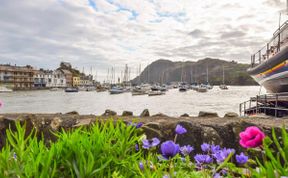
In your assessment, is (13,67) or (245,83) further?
(245,83)

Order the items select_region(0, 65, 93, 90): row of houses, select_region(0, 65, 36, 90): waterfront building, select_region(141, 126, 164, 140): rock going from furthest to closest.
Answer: select_region(0, 65, 93, 90): row of houses < select_region(0, 65, 36, 90): waterfront building < select_region(141, 126, 164, 140): rock

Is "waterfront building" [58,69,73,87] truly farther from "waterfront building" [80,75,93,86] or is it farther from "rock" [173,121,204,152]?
"rock" [173,121,204,152]

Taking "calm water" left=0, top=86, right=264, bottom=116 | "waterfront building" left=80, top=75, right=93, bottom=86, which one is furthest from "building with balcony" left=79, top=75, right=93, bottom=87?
"calm water" left=0, top=86, right=264, bottom=116

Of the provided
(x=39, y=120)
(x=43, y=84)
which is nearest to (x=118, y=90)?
(x=43, y=84)

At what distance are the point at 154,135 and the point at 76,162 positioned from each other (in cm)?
247

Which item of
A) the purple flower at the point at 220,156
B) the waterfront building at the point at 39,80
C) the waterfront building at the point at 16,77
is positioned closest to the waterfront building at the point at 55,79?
the waterfront building at the point at 39,80

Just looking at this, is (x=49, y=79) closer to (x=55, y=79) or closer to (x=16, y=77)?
(x=55, y=79)

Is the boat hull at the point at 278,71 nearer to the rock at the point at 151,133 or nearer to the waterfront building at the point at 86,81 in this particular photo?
the rock at the point at 151,133

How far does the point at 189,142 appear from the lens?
12.7 feet

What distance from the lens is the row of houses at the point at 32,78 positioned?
123 meters

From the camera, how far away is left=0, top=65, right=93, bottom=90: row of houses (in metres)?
123

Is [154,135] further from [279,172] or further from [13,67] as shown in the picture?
[13,67]

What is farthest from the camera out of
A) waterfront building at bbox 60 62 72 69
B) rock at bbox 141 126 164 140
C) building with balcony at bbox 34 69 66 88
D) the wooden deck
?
waterfront building at bbox 60 62 72 69

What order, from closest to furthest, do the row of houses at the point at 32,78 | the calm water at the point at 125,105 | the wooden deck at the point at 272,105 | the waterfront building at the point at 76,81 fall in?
the wooden deck at the point at 272,105
the calm water at the point at 125,105
the row of houses at the point at 32,78
the waterfront building at the point at 76,81
